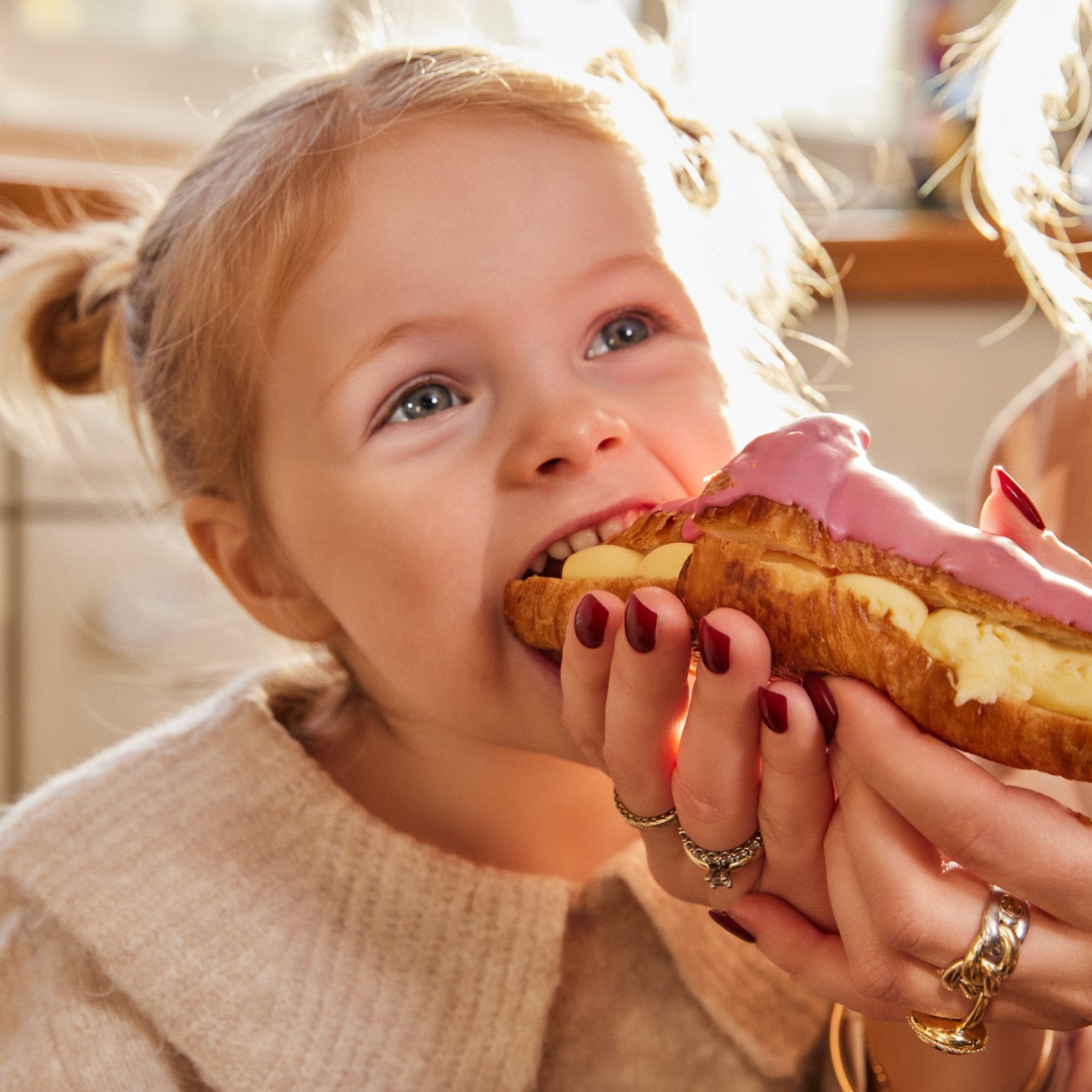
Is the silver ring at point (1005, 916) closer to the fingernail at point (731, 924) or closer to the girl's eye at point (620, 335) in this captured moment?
the fingernail at point (731, 924)

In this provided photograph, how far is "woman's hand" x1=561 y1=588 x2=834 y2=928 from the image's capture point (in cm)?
66

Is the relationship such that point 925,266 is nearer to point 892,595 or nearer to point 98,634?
point 98,634

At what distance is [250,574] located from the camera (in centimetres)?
115

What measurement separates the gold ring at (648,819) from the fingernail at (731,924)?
0.25 feet

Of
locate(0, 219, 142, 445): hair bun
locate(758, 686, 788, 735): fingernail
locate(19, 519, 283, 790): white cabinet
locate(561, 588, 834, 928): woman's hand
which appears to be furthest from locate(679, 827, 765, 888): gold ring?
locate(19, 519, 283, 790): white cabinet

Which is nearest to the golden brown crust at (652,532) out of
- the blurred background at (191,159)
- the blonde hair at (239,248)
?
the blonde hair at (239,248)

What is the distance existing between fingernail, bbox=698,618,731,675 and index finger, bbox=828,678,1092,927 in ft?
0.23

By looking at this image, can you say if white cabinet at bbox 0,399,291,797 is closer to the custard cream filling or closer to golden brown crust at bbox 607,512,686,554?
golden brown crust at bbox 607,512,686,554

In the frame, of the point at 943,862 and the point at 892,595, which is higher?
the point at 892,595

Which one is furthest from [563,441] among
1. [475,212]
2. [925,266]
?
[925,266]

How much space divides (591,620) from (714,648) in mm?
102

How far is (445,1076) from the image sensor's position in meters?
1.00

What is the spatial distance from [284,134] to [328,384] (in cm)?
25

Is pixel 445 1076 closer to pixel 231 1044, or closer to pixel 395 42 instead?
pixel 231 1044
